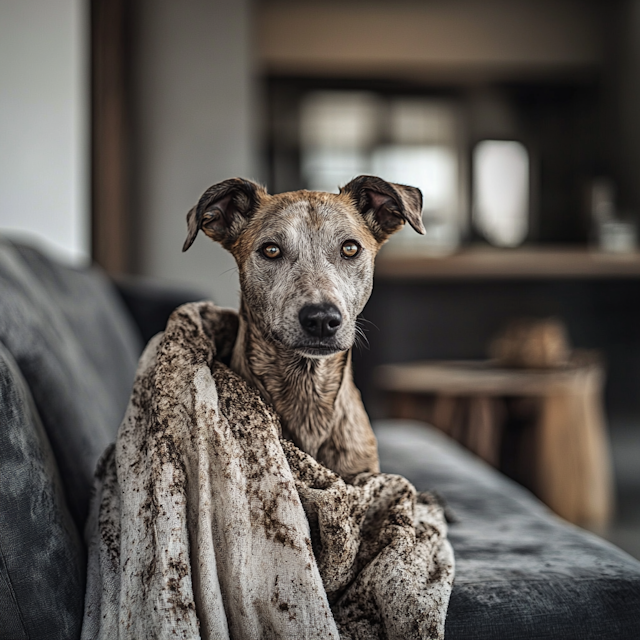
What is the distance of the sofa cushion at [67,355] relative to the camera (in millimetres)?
1134

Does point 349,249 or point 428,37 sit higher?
point 428,37

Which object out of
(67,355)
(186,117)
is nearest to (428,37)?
(186,117)

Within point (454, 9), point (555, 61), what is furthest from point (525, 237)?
point (454, 9)

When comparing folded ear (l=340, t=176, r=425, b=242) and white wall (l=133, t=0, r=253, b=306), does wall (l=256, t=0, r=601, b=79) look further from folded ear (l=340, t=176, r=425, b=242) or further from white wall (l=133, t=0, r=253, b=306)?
folded ear (l=340, t=176, r=425, b=242)

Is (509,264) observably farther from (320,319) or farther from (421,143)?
(320,319)

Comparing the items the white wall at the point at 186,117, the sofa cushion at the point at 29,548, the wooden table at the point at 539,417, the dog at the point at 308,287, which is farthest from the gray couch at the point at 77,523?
the white wall at the point at 186,117

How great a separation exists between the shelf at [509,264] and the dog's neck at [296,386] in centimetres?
369

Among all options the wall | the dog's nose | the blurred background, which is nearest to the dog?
the dog's nose

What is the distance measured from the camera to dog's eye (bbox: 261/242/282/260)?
970mm

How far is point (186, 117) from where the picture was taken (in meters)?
4.27

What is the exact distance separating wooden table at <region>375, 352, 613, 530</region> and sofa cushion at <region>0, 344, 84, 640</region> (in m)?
1.96

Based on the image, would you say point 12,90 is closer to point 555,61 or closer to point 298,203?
point 298,203

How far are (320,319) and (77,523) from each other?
555mm

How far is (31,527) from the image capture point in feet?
3.03
